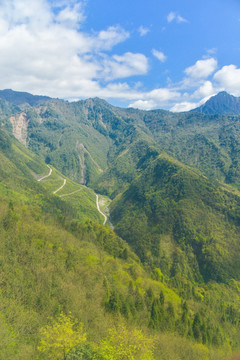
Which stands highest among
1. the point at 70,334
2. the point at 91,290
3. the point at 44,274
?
the point at 70,334

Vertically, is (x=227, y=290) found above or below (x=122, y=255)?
below

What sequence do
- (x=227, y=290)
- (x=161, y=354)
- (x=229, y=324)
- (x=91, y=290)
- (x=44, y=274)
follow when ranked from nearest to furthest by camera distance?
(x=161, y=354), (x=44, y=274), (x=91, y=290), (x=229, y=324), (x=227, y=290)

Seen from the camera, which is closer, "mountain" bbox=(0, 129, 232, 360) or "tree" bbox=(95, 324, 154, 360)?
"tree" bbox=(95, 324, 154, 360)

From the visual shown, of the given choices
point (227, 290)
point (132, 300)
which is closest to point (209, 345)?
point (132, 300)

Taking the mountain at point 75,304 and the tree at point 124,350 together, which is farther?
the mountain at point 75,304

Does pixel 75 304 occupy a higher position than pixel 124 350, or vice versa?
pixel 124 350

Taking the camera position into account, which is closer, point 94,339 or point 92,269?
point 94,339

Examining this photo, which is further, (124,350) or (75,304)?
(75,304)

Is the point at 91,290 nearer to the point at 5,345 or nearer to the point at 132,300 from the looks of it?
the point at 132,300

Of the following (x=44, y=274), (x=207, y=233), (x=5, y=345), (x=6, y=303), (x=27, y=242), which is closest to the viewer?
(x=5, y=345)
